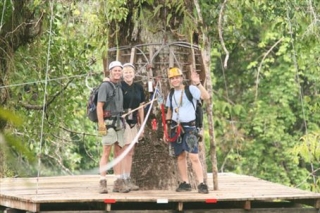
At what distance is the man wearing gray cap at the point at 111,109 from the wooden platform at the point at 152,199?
1.21ft

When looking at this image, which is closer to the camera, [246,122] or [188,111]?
[188,111]

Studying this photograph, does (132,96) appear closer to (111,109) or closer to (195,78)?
(111,109)

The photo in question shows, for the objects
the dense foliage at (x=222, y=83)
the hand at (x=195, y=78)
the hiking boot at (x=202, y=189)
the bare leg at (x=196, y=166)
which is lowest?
the hiking boot at (x=202, y=189)

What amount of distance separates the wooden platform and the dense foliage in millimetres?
692

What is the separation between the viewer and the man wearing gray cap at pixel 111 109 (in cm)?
702

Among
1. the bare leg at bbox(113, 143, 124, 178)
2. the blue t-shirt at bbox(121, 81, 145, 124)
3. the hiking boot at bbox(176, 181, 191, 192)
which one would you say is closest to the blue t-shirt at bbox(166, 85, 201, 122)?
the blue t-shirt at bbox(121, 81, 145, 124)

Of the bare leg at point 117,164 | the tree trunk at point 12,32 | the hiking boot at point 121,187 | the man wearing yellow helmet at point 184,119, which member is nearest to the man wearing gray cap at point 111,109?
the bare leg at point 117,164

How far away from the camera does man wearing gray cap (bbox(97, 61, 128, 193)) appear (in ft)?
23.0

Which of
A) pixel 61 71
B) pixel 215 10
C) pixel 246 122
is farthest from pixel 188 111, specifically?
pixel 246 122

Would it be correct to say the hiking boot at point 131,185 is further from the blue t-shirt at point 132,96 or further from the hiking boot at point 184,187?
the blue t-shirt at point 132,96

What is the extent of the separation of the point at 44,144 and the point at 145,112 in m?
5.64

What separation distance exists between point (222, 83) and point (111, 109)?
1233 cm

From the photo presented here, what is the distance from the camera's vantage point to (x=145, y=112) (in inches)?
301

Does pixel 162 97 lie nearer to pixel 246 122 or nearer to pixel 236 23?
pixel 236 23
